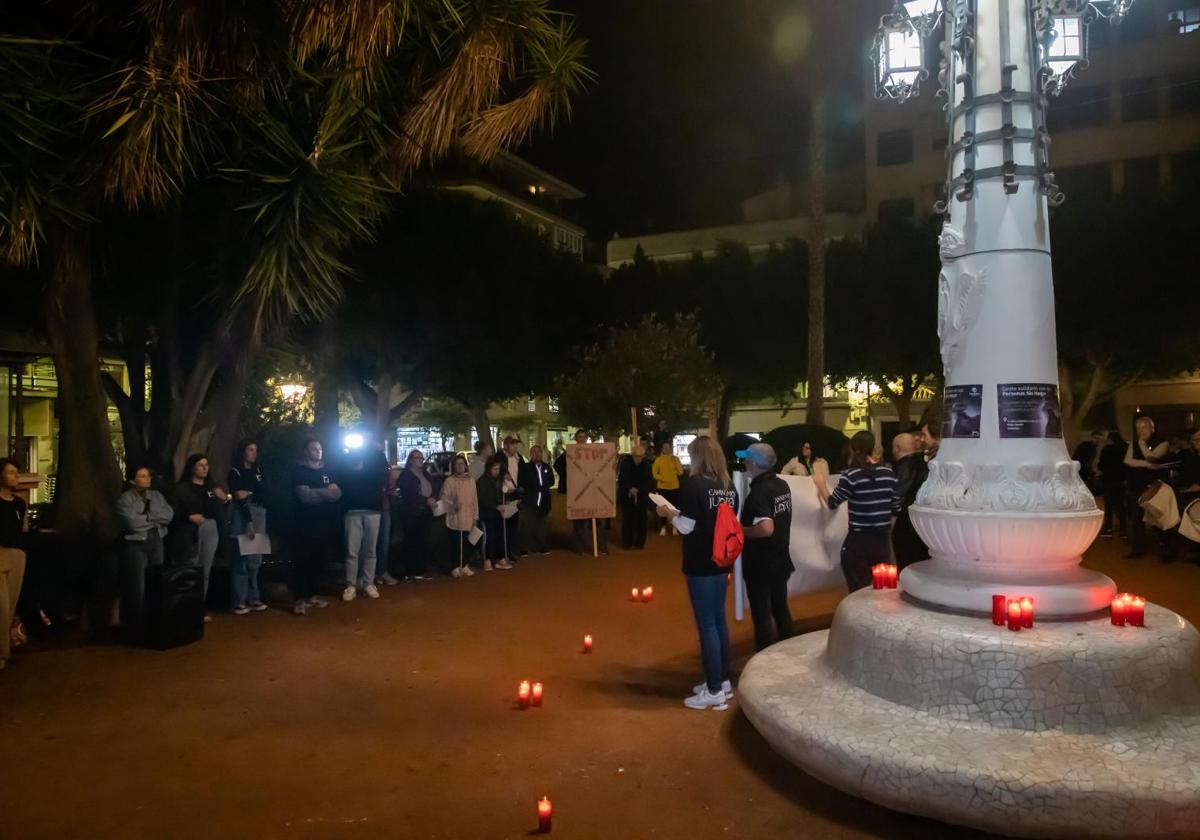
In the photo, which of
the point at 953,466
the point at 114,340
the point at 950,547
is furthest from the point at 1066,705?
the point at 114,340

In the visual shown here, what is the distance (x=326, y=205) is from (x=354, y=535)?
153 inches

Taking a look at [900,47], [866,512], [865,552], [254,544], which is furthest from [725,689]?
[254,544]

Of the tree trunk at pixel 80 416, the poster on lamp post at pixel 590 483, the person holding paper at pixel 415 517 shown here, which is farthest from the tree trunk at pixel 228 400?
the poster on lamp post at pixel 590 483

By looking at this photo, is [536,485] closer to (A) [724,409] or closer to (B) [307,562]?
(B) [307,562]

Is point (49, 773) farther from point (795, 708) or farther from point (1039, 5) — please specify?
point (1039, 5)

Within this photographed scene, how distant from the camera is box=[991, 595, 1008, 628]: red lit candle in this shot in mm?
4891

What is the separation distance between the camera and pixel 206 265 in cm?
1033

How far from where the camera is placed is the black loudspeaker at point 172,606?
7883 millimetres

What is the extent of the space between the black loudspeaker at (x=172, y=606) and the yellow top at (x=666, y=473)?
8.12 m

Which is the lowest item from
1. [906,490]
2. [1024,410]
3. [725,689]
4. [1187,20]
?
[725,689]

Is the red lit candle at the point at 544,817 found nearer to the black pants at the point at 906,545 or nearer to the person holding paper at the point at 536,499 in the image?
the black pants at the point at 906,545

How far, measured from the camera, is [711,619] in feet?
19.6

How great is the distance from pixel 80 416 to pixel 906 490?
28.4ft

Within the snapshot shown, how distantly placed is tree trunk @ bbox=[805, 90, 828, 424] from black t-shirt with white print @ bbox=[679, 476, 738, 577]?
47.0 feet
